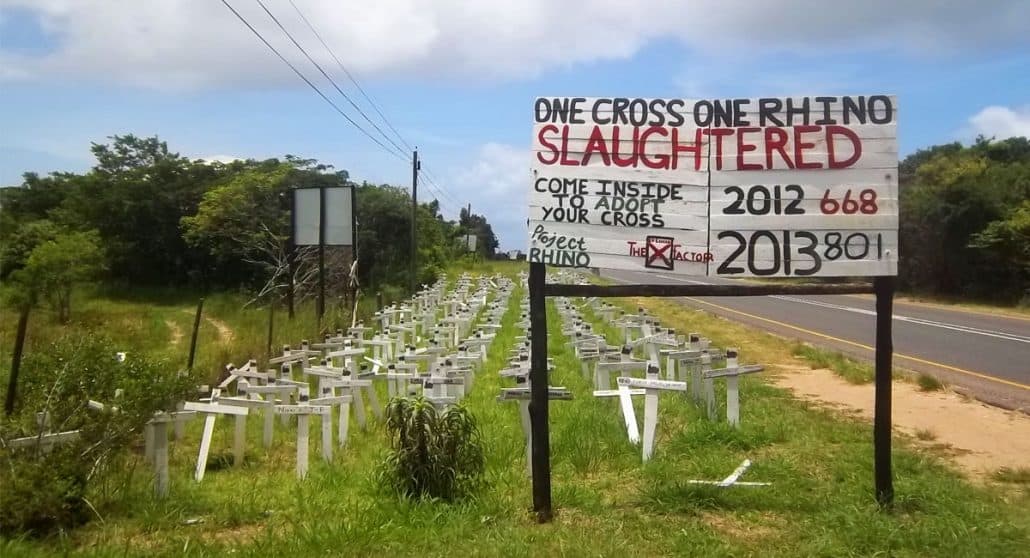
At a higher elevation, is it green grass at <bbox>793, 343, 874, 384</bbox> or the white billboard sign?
the white billboard sign

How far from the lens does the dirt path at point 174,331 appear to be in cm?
2023

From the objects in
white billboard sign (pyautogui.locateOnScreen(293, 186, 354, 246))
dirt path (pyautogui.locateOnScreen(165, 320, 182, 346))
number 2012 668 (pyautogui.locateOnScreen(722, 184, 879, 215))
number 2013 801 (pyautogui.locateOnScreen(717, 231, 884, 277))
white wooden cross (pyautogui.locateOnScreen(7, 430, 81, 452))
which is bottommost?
dirt path (pyautogui.locateOnScreen(165, 320, 182, 346))

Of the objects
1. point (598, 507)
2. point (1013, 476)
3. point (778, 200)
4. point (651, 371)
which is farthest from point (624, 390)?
point (1013, 476)

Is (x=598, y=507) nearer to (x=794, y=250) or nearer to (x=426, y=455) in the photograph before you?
(x=426, y=455)

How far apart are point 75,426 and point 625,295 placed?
3.43 meters

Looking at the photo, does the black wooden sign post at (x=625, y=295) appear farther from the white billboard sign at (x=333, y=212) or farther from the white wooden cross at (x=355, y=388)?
the white billboard sign at (x=333, y=212)

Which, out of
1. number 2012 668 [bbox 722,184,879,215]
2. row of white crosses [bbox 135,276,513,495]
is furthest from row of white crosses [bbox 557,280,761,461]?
number 2012 668 [bbox 722,184,879,215]

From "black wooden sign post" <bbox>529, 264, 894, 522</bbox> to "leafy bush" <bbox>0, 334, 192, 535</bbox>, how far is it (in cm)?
244

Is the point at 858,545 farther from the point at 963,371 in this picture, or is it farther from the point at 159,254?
the point at 159,254

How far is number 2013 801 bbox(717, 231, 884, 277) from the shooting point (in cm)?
559

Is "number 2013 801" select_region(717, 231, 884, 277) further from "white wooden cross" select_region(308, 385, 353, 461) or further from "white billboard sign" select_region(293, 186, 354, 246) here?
"white billboard sign" select_region(293, 186, 354, 246)

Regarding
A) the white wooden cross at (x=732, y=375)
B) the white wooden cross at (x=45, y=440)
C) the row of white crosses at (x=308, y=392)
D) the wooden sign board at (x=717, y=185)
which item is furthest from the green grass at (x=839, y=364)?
the white wooden cross at (x=45, y=440)

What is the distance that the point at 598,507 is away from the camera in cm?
566

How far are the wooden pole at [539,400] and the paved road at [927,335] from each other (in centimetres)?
548
